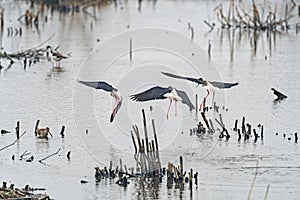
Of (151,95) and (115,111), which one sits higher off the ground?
(151,95)

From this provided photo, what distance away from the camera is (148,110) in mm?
11086

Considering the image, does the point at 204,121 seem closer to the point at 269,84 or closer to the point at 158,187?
the point at 158,187

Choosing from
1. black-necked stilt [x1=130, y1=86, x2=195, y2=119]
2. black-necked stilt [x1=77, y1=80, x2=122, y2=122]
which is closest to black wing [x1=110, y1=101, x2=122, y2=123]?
black-necked stilt [x1=77, y1=80, x2=122, y2=122]

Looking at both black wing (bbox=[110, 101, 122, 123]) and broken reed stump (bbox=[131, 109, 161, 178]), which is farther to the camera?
black wing (bbox=[110, 101, 122, 123])

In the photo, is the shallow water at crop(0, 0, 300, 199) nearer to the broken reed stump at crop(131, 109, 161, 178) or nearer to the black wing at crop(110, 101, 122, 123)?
the black wing at crop(110, 101, 122, 123)

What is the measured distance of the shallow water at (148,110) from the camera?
8047 mm

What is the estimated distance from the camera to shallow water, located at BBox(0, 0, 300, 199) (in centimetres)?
805

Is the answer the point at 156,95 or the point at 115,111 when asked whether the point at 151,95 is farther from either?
the point at 115,111

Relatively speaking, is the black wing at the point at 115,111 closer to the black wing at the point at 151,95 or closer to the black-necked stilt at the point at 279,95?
the black wing at the point at 151,95

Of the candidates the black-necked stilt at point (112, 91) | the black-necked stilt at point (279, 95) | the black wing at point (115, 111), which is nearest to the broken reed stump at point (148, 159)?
the black-necked stilt at point (112, 91)

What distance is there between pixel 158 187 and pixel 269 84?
19.2 feet

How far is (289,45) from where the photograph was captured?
59.4 feet

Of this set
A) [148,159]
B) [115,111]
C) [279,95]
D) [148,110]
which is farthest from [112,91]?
[279,95]

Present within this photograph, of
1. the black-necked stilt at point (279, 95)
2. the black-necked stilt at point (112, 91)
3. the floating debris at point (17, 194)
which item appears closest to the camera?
the floating debris at point (17, 194)
